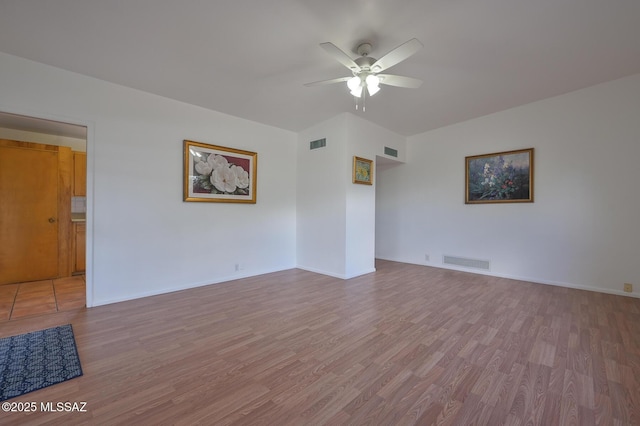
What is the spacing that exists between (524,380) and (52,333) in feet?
13.1

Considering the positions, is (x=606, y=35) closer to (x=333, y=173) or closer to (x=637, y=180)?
(x=637, y=180)

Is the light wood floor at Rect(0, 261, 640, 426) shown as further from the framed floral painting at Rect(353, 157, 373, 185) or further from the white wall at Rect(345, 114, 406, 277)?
the framed floral painting at Rect(353, 157, 373, 185)

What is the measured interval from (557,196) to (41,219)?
840cm

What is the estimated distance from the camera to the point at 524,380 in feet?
5.88

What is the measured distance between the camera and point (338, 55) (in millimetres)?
2404

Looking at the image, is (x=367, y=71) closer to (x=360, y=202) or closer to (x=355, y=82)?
(x=355, y=82)

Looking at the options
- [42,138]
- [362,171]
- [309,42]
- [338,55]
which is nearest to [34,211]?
[42,138]

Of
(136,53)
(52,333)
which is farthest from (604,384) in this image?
(136,53)

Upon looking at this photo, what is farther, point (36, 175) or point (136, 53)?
point (36, 175)

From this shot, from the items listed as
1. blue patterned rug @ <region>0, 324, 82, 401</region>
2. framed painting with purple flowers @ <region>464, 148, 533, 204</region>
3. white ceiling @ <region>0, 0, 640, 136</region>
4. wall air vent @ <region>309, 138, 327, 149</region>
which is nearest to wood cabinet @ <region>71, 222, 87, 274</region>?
blue patterned rug @ <region>0, 324, 82, 401</region>

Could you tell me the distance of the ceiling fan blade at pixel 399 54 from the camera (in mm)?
2174

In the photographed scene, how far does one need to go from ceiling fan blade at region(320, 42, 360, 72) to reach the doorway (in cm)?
390

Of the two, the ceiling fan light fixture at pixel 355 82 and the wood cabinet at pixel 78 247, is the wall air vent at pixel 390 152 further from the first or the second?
the wood cabinet at pixel 78 247

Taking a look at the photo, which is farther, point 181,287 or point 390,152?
point 390,152
